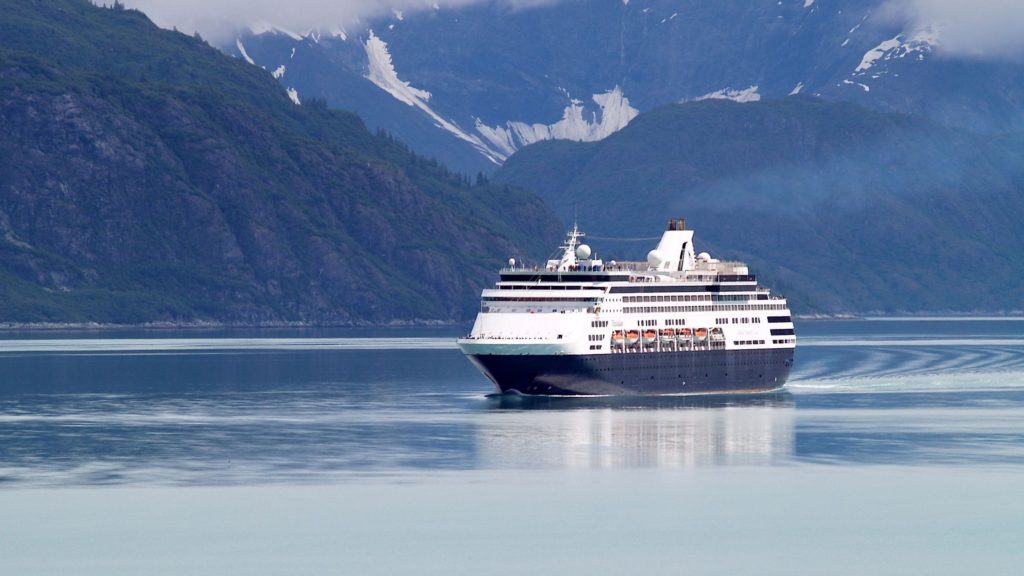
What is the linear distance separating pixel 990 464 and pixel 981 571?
34099 millimetres

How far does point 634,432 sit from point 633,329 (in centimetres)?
2932

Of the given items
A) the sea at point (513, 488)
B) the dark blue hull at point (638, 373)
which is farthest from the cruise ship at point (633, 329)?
the sea at point (513, 488)

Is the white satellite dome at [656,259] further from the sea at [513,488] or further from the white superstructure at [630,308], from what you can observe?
the sea at [513,488]

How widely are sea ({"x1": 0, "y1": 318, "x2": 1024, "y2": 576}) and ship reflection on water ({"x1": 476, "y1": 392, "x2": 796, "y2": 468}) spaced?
0.37m

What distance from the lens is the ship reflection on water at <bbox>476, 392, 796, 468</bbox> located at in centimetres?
12206

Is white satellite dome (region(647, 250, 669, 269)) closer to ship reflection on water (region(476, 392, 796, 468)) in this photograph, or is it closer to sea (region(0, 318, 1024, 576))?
ship reflection on water (region(476, 392, 796, 468))

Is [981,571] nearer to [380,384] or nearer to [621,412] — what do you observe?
[621,412]

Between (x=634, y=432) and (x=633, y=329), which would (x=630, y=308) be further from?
(x=634, y=432)

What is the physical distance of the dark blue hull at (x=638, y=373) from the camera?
160125 mm

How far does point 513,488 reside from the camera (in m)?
109

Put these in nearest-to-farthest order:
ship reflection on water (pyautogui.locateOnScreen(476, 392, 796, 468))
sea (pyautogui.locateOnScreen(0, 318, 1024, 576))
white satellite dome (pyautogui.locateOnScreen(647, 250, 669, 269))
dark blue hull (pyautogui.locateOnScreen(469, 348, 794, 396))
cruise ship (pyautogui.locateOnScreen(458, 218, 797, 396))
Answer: sea (pyautogui.locateOnScreen(0, 318, 1024, 576))
ship reflection on water (pyautogui.locateOnScreen(476, 392, 796, 468))
cruise ship (pyautogui.locateOnScreen(458, 218, 797, 396))
dark blue hull (pyautogui.locateOnScreen(469, 348, 794, 396))
white satellite dome (pyautogui.locateOnScreen(647, 250, 669, 269))

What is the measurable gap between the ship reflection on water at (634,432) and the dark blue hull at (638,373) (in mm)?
1220

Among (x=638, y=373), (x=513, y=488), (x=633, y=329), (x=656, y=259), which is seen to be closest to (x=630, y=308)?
(x=633, y=329)

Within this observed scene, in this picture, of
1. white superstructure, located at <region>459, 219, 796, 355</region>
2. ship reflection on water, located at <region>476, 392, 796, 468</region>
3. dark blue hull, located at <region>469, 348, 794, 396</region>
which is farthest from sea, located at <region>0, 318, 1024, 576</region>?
white superstructure, located at <region>459, 219, 796, 355</region>
